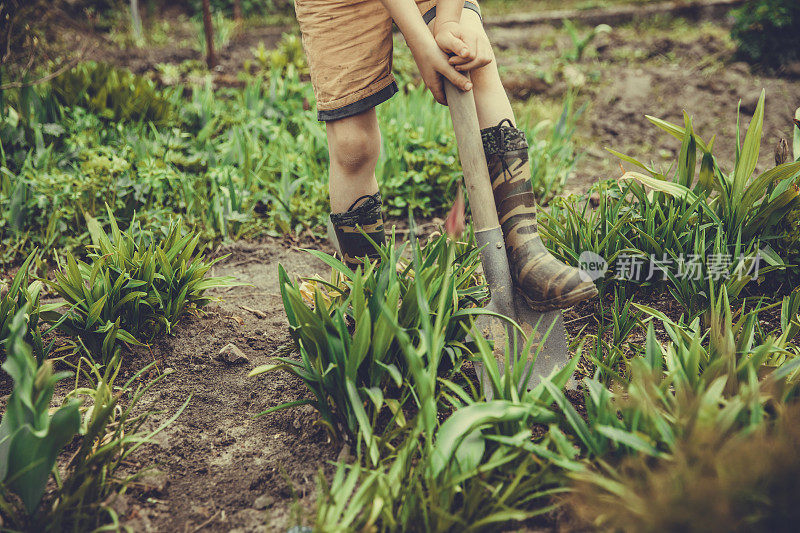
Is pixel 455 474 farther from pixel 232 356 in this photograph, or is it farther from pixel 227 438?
pixel 232 356

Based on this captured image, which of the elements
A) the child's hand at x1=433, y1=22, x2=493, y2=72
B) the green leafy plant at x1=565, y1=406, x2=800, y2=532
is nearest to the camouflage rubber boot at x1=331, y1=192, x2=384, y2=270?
the child's hand at x1=433, y1=22, x2=493, y2=72

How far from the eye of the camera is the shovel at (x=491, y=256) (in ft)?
4.78

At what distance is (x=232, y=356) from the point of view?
5.38ft

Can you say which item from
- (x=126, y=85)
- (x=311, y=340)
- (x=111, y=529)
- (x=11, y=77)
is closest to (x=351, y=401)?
(x=311, y=340)

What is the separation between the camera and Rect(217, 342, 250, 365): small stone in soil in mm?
1641

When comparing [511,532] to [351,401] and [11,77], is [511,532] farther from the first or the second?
[11,77]

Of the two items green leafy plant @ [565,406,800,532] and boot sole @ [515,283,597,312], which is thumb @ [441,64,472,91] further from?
green leafy plant @ [565,406,800,532]

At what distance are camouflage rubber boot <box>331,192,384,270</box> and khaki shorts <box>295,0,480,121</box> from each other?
Answer: 30cm

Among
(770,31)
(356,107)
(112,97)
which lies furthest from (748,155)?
(112,97)

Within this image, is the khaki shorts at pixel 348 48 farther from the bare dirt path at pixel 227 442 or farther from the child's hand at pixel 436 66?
the bare dirt path at pixel 227 442

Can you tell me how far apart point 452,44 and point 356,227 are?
63 centimetres

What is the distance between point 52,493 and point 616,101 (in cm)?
368

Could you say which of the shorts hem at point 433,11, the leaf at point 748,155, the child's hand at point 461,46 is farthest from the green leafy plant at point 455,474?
the leaf at point 748,155

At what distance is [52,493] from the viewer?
1.14 meters
